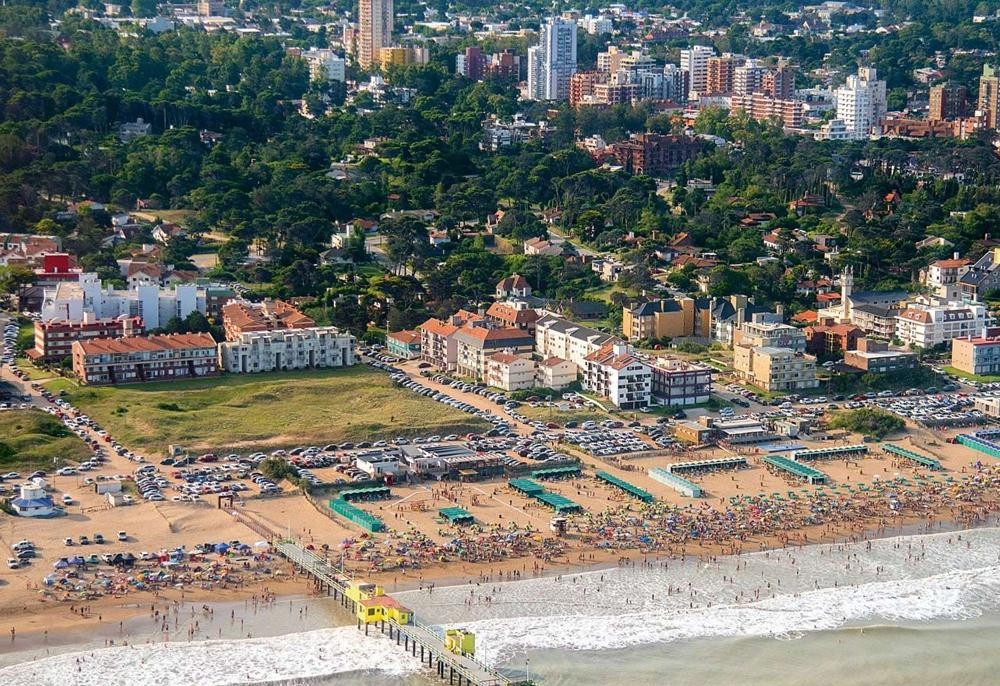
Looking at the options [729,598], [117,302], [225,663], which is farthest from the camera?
[117,302]

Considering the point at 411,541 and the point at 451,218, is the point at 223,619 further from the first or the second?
the point at 451,218

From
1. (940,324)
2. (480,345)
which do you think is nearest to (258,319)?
(480,345)

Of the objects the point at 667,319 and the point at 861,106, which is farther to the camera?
the point at 861,106

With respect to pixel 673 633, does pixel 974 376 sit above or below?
above

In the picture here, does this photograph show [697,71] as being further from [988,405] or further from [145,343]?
[145,343]

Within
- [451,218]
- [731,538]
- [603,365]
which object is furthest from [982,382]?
[451,218]

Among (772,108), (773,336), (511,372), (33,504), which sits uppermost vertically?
(772,108)
